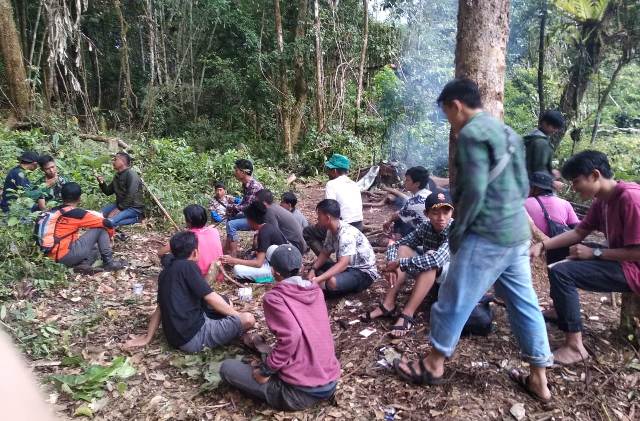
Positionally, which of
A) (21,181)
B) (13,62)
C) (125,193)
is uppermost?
(13,62)

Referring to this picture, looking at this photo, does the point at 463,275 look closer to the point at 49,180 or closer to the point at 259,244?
the point at 259,244

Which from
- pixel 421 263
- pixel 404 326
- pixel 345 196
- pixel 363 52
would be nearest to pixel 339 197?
pixel 345 196

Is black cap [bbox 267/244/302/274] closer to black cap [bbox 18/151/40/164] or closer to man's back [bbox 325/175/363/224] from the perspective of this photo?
man's back [bbox 325/175/363/224]

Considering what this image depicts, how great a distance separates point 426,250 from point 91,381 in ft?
10.3

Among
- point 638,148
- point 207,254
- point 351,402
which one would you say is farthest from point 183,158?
point 638,148

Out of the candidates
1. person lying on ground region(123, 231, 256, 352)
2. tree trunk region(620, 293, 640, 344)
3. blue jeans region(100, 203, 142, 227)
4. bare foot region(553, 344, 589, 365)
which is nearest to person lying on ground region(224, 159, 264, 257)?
blue jeans region(100, 203, 142, 227)

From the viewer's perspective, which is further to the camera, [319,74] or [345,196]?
[319,74]

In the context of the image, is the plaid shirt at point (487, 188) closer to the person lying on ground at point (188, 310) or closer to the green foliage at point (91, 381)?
the person lying on ground at point (188, 310)

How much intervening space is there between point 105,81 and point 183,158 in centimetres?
996

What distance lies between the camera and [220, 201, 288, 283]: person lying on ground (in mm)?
5523

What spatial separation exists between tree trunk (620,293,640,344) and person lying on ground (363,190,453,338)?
1.40 metres

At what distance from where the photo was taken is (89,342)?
4164 mm

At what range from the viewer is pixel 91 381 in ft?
11.4

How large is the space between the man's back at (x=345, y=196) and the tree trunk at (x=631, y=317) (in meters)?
3.49
